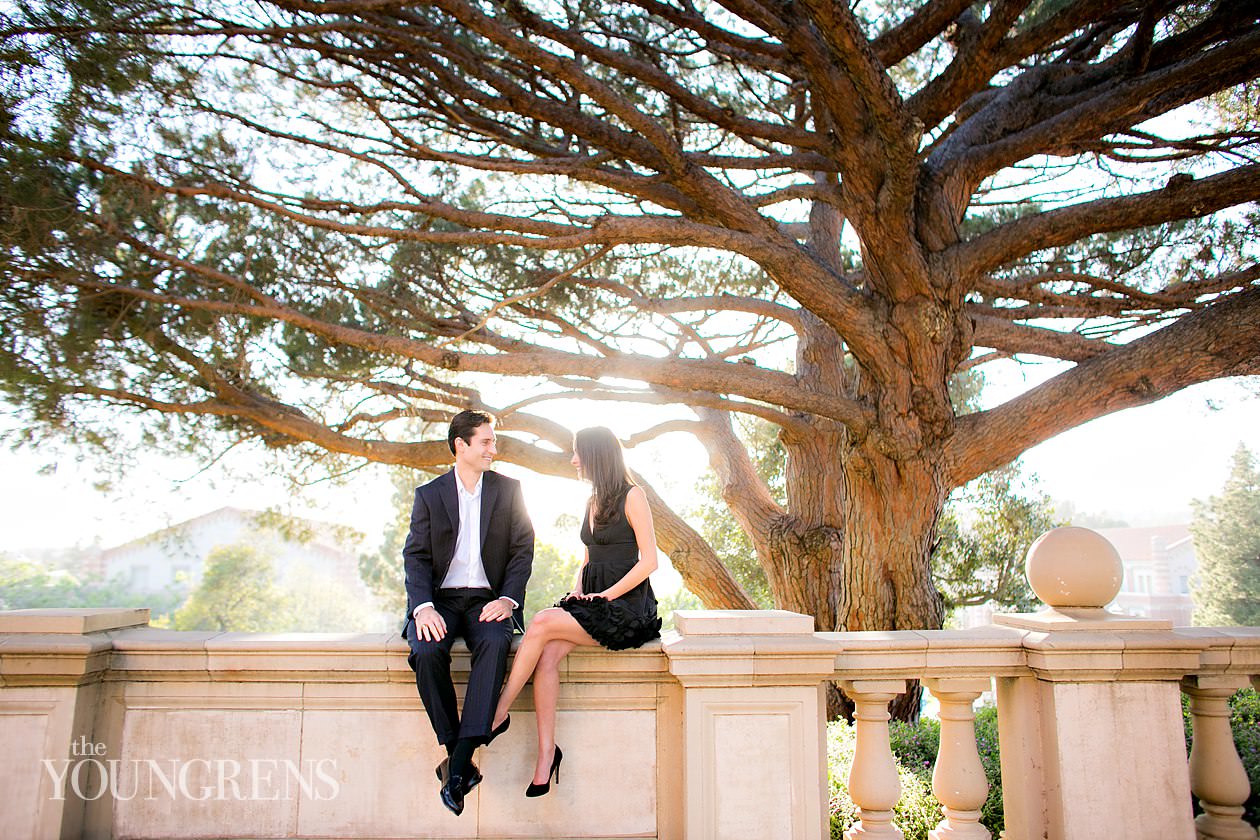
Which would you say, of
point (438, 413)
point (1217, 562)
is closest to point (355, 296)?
point (438, 413)

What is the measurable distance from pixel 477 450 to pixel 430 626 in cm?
72

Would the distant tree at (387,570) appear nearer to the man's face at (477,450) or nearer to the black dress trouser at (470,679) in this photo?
the man's face at (477,450)

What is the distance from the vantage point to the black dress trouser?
105 inches

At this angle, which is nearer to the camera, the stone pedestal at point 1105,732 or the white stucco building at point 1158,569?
the stone pedestal at point 1105,732

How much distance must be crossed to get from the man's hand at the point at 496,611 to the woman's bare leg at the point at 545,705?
0.17 m

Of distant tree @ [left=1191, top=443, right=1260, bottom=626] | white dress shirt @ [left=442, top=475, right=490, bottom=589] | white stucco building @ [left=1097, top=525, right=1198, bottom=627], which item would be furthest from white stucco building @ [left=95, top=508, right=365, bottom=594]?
white dress shirt @ [left=442, top=475, right=490, bottom=589]

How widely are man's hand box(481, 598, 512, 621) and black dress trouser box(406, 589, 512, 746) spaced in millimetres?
16

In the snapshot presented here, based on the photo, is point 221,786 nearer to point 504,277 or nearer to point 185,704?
point 185,704

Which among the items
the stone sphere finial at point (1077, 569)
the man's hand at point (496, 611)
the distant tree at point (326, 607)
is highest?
the stone sphere finial at point (1077, 569)

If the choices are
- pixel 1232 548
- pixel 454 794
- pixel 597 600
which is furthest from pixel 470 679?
pixel 1232 548

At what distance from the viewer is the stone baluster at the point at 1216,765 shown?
2871 millimetres

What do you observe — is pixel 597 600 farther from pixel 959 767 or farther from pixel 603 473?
pixel 959 767

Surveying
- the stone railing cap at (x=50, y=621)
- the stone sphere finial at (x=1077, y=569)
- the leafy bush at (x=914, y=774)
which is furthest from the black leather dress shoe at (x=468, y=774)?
the stone sphere finial at (x=1077, y=569)

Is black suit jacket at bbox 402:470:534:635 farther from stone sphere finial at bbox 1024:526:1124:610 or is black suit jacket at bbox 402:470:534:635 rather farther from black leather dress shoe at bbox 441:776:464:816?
stone sphere finial at bbox 1024:526:1124:610
